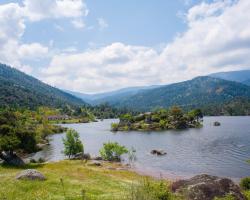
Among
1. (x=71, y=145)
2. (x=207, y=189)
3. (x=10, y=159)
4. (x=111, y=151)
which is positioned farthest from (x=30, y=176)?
(x=111, y=151)

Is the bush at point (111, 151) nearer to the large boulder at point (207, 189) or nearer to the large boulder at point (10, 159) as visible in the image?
the large boulder at point (10, 159)

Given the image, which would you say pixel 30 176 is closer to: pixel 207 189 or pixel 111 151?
pixel 207 189

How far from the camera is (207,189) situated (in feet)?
91.8

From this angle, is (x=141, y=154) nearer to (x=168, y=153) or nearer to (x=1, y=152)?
(x=168, y=153)

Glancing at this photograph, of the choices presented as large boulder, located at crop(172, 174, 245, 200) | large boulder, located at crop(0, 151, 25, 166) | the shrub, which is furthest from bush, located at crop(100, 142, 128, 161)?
large boulder, located at crop(172, 174, 245, 200)

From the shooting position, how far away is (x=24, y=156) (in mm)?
106375

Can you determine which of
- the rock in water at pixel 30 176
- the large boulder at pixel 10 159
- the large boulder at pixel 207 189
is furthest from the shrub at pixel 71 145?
the large boulder at pixel 207 189

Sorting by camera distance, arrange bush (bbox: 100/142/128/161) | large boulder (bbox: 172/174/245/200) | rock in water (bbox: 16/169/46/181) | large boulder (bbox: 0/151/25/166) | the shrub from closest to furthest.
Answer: large boulder (bbox: 172/174/245/200) < rock in water (bbox: 16/169/46/181) < large boulder (bbox: 0/151/25/166) < the shrub < bush (bbox: 100/142/128/161)

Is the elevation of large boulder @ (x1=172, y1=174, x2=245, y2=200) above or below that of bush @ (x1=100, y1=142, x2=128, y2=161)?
above

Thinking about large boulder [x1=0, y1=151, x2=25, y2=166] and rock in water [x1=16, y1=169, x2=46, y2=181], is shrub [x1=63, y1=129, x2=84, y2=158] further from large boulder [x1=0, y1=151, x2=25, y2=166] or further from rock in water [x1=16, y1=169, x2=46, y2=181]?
rock in water [x1=16, y1=169, x2=46, y2=181]

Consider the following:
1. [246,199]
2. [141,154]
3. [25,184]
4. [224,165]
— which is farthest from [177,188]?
[141,154]

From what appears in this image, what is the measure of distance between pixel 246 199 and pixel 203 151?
8020 cm

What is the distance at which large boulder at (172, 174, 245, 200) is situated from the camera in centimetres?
2767

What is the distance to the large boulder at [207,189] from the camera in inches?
1089
